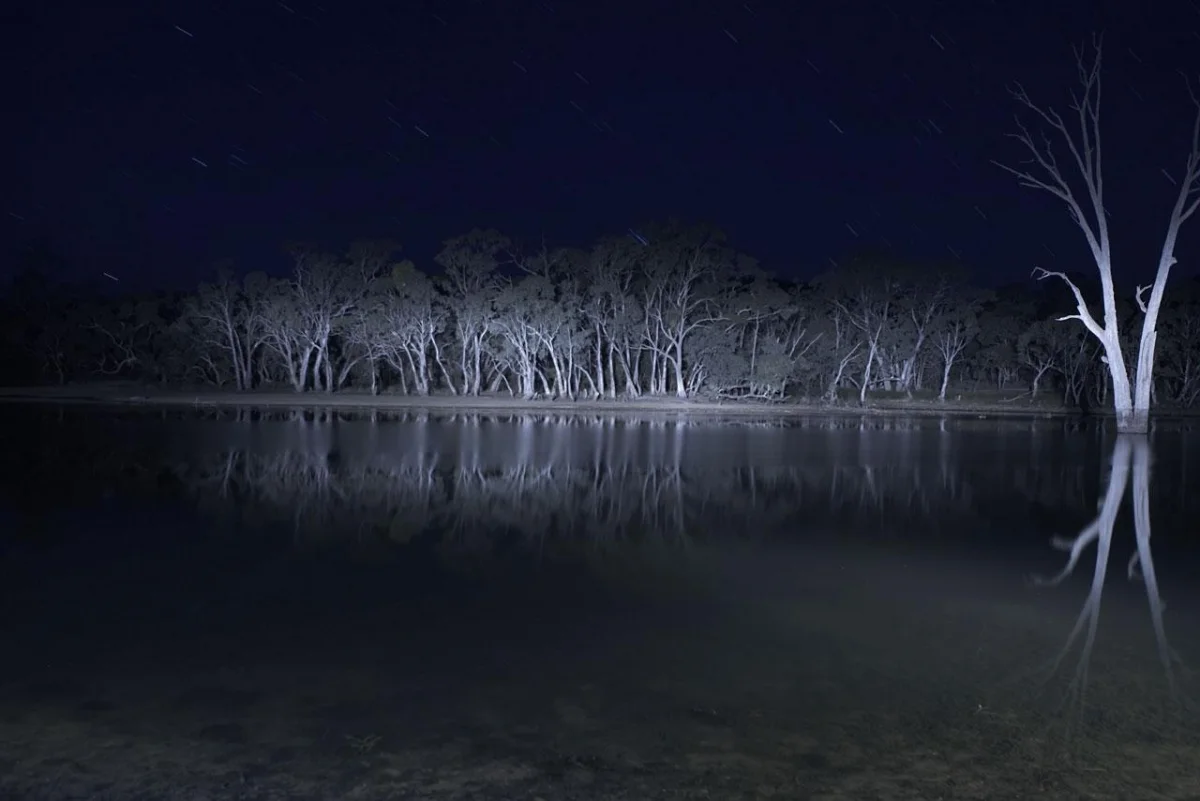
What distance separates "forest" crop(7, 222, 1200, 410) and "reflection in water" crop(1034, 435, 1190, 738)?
131 ft

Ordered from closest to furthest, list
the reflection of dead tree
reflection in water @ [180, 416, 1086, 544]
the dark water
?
the dark water < the reflection of dead tree < reflection in water @ [180, 416, 1086, 544]

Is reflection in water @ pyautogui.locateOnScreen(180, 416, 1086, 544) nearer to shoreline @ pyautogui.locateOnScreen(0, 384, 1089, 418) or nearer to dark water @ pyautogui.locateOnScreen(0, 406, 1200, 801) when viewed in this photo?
dark water @ pyautogui.locateOnScreen(0, 406, 1200, 801)

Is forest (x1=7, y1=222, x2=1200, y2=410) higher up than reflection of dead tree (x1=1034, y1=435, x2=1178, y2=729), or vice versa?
forest (x1=7, y1=222, x2=1200, y2=410)

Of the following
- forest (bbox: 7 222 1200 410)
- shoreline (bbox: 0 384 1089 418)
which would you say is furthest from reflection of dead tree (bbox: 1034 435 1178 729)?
forest (bbox: 7 222 1200 410)

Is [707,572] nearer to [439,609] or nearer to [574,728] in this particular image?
[439,609]

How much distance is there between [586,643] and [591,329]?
5462cm

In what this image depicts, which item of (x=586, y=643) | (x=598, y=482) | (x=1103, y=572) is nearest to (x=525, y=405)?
(x=598, y=482)

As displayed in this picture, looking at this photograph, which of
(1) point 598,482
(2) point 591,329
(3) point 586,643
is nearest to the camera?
(3) point 586,643

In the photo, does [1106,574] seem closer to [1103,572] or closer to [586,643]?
[1103,572]

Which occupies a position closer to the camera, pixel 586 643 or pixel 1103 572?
pixel 586 643

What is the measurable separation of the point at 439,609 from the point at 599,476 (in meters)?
10.3

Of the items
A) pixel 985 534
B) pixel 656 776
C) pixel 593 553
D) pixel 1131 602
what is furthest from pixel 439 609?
pixel 985 534

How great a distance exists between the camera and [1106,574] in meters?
9.98

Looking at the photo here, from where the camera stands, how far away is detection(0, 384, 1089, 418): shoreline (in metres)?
51.1
